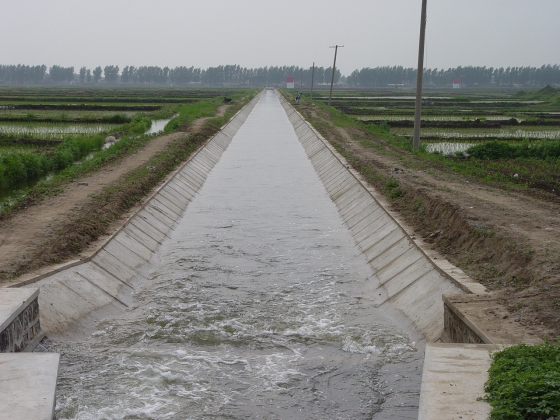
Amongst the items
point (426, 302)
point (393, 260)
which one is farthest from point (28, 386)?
point (393, 260)

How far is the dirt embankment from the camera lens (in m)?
8.16

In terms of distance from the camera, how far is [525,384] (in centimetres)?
522

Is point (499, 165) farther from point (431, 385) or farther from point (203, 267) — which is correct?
point (431, 385)

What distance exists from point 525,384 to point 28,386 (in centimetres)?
441

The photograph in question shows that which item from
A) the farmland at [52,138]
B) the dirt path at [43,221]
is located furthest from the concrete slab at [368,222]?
the farmland at [52,138]

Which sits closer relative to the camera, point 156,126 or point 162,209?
point 162,209

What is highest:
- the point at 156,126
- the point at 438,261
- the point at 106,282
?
the point at 156,126

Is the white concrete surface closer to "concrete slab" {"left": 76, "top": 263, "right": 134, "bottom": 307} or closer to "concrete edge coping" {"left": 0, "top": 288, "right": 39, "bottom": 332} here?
"concrete edge coping" {"left": 0, "top": 288, "right": 39, "bottom": 332}

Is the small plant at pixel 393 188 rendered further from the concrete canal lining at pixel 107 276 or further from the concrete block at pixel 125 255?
the concrete block at pixel 125 255

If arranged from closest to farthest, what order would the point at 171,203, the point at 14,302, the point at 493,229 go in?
the point at 14,302 → the point at 493,229 → the point at 171,203

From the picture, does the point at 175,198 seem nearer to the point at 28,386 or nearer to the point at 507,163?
the point at 507,163

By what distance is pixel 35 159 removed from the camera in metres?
21.0

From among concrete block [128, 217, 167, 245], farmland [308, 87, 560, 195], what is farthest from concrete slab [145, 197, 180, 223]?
farmland [308, 87, 560, 195]

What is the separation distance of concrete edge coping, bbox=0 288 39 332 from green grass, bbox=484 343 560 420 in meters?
5.11
